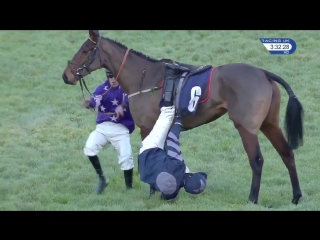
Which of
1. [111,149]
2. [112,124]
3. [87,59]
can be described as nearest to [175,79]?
[112,124]

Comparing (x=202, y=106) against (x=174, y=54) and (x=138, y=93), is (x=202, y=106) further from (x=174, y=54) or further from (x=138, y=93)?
(x=174, y=54)

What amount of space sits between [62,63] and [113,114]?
25.9ft

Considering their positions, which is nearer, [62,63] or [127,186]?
[127,186]

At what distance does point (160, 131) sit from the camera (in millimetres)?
6910

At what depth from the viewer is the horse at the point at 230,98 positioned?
6754 millimetres

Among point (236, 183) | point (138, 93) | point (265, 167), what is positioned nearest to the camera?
point (138, 93)

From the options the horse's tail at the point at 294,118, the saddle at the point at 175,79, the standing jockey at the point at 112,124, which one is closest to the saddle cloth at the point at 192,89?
the saddle at the point at 175,79

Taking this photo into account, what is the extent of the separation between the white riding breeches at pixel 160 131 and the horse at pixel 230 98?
7.2 inches

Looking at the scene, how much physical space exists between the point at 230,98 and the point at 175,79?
76 centimetres

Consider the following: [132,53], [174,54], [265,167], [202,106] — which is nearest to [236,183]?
[265,167]

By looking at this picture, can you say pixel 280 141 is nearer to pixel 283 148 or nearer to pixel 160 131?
pixel 283 148

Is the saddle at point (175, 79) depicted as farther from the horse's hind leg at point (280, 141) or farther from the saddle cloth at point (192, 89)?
the horse's hind leg at point (280, 141)

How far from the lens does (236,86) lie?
6.80 meters

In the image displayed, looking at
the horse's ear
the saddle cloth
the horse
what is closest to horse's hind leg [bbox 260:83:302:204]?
the horse
